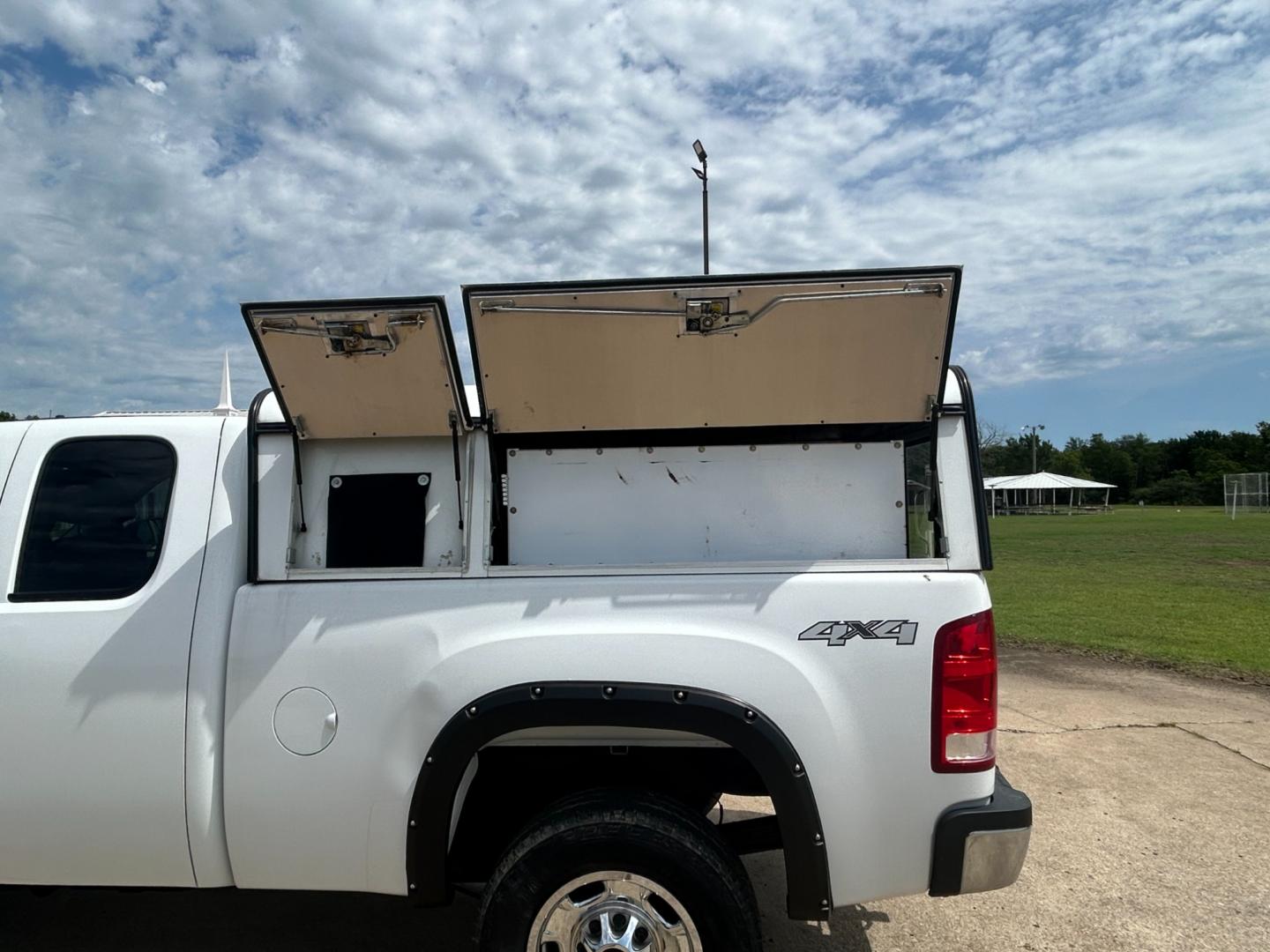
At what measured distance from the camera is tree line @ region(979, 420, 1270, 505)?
301 feet

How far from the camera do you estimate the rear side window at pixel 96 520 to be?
2797 millimetres

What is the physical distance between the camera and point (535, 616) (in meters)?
2.56

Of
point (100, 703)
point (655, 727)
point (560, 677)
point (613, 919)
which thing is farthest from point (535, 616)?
point (100, 703)

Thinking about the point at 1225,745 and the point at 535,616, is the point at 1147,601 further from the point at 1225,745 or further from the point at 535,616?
the point at 535,616

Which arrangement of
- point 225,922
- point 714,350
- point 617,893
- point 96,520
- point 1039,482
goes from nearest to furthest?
1. point 617,893
2. point 714,350
3. point 96,520
4. point 225,922
5. point 1039,482

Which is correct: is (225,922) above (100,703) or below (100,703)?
below

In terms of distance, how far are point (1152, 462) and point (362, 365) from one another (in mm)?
121926

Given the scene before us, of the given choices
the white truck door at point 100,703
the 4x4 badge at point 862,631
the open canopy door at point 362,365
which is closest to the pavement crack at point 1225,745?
the 4x4 badge at point 862,631

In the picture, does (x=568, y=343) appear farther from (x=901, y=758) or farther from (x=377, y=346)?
(x=901, y=758)

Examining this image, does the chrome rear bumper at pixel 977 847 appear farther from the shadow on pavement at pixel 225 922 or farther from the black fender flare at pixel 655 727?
the shadow on pavement at pixel 225 922

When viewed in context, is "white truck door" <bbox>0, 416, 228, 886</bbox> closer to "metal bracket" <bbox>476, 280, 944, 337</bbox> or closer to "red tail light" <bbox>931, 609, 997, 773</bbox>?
"metal bracket" <bbox>476, 280, 944, 337</bbox>

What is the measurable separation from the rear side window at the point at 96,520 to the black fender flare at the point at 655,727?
113cm

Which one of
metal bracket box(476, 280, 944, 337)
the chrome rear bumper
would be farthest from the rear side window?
the chrome rear bumper

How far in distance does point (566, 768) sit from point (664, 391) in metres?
1.27
